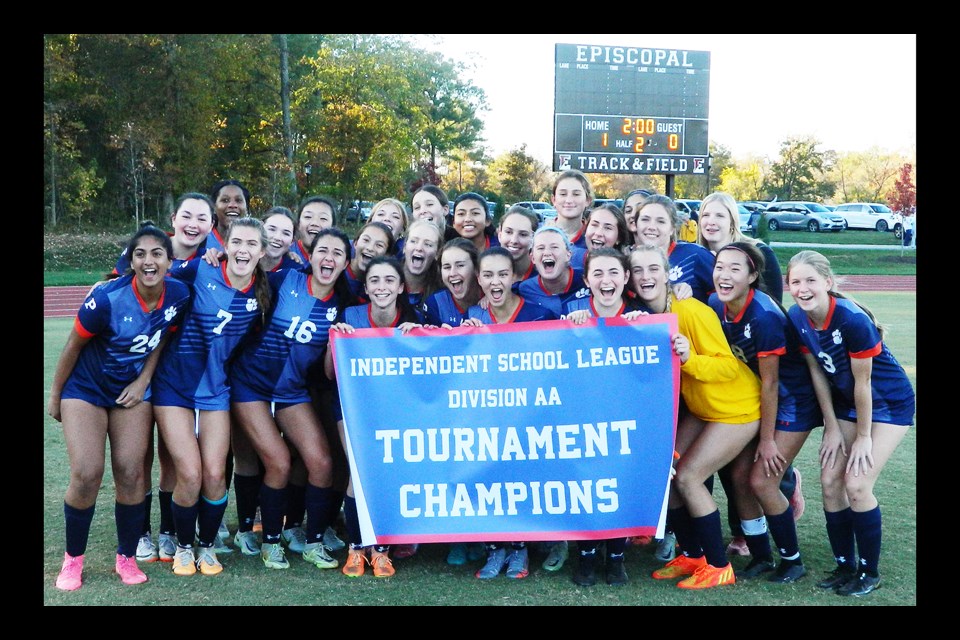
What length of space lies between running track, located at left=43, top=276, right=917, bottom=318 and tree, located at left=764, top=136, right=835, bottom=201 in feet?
90.2

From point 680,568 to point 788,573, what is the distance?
1.85ft

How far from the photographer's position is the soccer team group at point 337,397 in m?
4.53

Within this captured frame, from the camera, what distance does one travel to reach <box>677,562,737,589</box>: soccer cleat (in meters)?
4.55

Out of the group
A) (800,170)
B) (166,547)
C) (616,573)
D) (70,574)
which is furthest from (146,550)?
(800,170)

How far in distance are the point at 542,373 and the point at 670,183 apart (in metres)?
14.6

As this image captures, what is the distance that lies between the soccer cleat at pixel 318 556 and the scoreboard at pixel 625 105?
1315 centimetres

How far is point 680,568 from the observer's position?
479cm

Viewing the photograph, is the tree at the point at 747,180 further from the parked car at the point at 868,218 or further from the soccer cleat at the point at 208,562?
the soccer cleat at the point at 208,562

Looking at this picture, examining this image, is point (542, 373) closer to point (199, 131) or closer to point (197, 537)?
point (197, 537)

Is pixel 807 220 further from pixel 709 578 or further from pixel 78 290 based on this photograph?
pixel 709 578

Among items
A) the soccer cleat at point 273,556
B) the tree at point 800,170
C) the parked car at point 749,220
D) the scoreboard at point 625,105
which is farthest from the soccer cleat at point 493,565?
the tree at point 800,170

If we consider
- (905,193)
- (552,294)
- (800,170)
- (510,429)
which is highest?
(800,170)

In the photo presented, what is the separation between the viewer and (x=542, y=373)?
4.83 metres

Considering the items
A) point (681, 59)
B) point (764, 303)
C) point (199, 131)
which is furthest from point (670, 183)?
point (199, 131)
